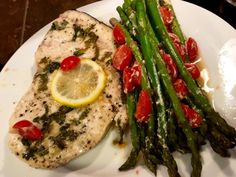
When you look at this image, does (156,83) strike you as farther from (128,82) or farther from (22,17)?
(22,17)

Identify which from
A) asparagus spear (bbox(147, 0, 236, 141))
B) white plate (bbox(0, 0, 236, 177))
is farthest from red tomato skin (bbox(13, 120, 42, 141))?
asparagus spear (bbox(147, 0, 236, 141))

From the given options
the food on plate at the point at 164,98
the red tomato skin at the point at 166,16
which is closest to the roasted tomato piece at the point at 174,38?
the food on plate at the point at 164,98

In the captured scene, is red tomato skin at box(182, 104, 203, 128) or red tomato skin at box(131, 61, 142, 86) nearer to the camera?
red tomato skin at box(182, 104, 203, 128)

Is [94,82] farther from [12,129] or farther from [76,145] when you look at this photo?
[12,129]

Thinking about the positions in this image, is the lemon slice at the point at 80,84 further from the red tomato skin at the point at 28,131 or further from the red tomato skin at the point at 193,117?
the red tomato skin at the point at 193,117

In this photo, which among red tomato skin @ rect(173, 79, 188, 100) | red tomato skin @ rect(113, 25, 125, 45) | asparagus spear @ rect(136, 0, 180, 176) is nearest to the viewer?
asparagus spear @ rect(136, 0, 180, 176)

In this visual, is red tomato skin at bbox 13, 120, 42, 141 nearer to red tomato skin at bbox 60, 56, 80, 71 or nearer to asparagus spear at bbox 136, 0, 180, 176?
red tomato skin at bbox 60, 56, 80, 71

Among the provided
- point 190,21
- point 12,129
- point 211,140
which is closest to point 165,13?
point 190,21
